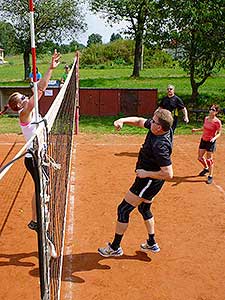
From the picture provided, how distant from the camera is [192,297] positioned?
560 cm

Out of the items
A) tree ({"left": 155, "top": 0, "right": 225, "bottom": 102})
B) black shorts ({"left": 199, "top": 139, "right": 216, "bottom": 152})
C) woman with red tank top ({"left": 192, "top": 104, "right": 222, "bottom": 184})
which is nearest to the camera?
woman with red tank top ({"left": 192, "top": 104, "right": 222, "bottom": 184})

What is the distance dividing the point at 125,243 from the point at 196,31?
1190 cm

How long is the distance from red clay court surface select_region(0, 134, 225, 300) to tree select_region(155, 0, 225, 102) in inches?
296

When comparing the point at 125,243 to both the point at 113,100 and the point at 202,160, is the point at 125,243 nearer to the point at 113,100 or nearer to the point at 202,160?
the point at 202,160

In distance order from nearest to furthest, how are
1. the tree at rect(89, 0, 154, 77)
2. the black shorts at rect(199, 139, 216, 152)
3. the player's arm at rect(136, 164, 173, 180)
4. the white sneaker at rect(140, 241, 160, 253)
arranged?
the player's arm at rect(136, 164, 173, 180)
the white sneaker at rect(140, 241, 160, 253)
the black shorts at rect(199, 139, 216, 152)
the tree at rect(89, 0, 154, 77)

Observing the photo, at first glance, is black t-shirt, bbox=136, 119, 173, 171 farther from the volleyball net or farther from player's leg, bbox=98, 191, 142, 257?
the volleyball net

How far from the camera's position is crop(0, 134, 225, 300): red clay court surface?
5730mm

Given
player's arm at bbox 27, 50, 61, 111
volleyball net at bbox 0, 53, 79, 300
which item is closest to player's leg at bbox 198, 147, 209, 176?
volleyball net at bbox 0, 53, 79, 300

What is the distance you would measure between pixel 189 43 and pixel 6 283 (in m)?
14.0

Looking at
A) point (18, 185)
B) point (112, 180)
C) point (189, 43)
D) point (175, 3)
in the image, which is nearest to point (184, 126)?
point (189, 43)

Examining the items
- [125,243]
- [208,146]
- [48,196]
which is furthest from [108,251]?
[208,146]

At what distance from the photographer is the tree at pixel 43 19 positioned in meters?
29.8

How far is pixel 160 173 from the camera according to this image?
5.82 m

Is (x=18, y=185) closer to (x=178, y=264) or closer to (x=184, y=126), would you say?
(x=178, y=264)
